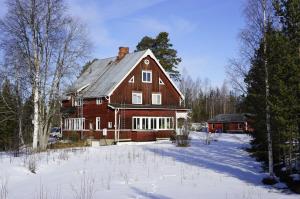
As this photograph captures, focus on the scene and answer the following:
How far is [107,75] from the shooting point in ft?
151

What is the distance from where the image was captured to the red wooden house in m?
40.6

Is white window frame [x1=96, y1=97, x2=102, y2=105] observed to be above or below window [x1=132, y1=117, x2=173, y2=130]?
above

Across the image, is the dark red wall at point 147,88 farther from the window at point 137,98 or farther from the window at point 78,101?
the window at point 78,101

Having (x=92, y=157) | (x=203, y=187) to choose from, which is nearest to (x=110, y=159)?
(x=92, y=157)

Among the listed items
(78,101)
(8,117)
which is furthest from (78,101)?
(8,117)

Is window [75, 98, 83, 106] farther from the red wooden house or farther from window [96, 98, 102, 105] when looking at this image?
window [96, 98, 102, 105]

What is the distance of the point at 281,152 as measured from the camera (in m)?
21.0

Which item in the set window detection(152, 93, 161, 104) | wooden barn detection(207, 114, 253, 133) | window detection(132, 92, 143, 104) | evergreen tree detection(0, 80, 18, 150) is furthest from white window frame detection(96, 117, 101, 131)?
wooden barn detection(207, 114, 253, 133)

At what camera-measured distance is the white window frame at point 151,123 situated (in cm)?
4098

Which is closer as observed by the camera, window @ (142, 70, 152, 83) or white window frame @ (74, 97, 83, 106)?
window @ (142, 70, 152, 83)

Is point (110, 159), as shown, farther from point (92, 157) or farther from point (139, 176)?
point (139, 176)

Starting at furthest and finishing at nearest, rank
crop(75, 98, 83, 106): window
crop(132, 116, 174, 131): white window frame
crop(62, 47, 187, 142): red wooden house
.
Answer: crop(75, 98, 83, 106): window, crop(132, 116, 174, 131): white window frame, crop(62, 47, 187, 142): red wooden house

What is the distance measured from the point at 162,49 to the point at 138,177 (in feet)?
150

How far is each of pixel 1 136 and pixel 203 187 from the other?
27.7m
